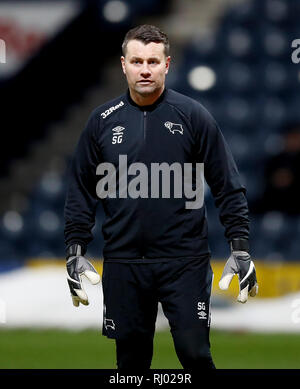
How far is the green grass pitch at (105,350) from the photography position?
6.39 meters

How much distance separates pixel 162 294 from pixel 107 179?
53 cm

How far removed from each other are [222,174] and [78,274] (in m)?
0.74

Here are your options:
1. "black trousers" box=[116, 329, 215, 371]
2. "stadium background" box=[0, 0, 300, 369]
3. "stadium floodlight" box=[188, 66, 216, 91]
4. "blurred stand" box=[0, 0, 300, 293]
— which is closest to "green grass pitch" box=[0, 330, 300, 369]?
"stadium background" box=[0, 0, 300, 369]

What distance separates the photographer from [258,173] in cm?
1166

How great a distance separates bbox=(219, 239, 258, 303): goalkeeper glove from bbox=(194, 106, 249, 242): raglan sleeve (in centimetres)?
4

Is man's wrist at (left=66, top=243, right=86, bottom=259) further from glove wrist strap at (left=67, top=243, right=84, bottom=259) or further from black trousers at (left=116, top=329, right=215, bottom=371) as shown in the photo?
black trousers at (left=116, top=329, right=215, bottom=371)

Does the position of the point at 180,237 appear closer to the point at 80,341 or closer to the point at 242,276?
the point at 242,276

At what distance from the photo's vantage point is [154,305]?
4184 millimetres

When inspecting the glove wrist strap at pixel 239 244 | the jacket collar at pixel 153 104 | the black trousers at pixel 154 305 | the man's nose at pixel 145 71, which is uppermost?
the man's nose at pixel 145 71

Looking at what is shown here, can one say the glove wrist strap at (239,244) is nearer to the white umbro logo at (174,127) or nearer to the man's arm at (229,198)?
the man's arm at (229,198)

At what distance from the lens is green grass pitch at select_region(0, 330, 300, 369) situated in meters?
6.39

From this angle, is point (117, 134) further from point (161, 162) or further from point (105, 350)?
point (105, 350)

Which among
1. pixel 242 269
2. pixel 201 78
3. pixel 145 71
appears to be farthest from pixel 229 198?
pixel 201 78

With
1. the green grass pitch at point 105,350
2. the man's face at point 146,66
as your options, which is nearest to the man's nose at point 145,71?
the man's face at point 146,66
